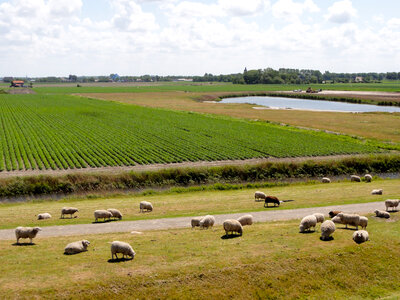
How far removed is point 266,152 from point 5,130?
4979 cm

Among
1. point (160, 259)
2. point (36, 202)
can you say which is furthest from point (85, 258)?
point (36, 202)

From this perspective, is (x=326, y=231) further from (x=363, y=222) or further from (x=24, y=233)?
(x=24, y=233)

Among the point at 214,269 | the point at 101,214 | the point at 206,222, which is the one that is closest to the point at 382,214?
the point at 206,222

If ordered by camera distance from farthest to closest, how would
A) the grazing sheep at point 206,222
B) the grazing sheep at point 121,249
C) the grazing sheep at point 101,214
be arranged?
1. the grazing sheep at point 101,214
2. the grazing sheep at point 206,222
3. the grazing sheep at point 121,249

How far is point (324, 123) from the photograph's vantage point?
320ft

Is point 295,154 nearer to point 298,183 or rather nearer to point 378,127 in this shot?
point 298,183

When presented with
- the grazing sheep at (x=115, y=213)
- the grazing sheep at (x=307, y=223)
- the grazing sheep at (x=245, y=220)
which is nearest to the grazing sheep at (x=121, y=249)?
the grazing sheep at (x=245, y=220)

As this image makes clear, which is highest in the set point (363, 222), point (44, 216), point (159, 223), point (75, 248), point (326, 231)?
point (326, 231)

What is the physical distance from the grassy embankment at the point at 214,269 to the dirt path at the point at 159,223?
9.89 ft

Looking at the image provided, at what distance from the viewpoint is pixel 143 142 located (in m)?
68.5

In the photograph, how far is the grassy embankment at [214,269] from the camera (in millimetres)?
18656

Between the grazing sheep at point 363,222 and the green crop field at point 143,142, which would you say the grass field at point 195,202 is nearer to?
the grazing sheep at point 363,222

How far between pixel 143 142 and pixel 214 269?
49952mm

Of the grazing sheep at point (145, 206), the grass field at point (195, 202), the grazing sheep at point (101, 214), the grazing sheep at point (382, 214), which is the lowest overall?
the grass field at point (195, 202)
